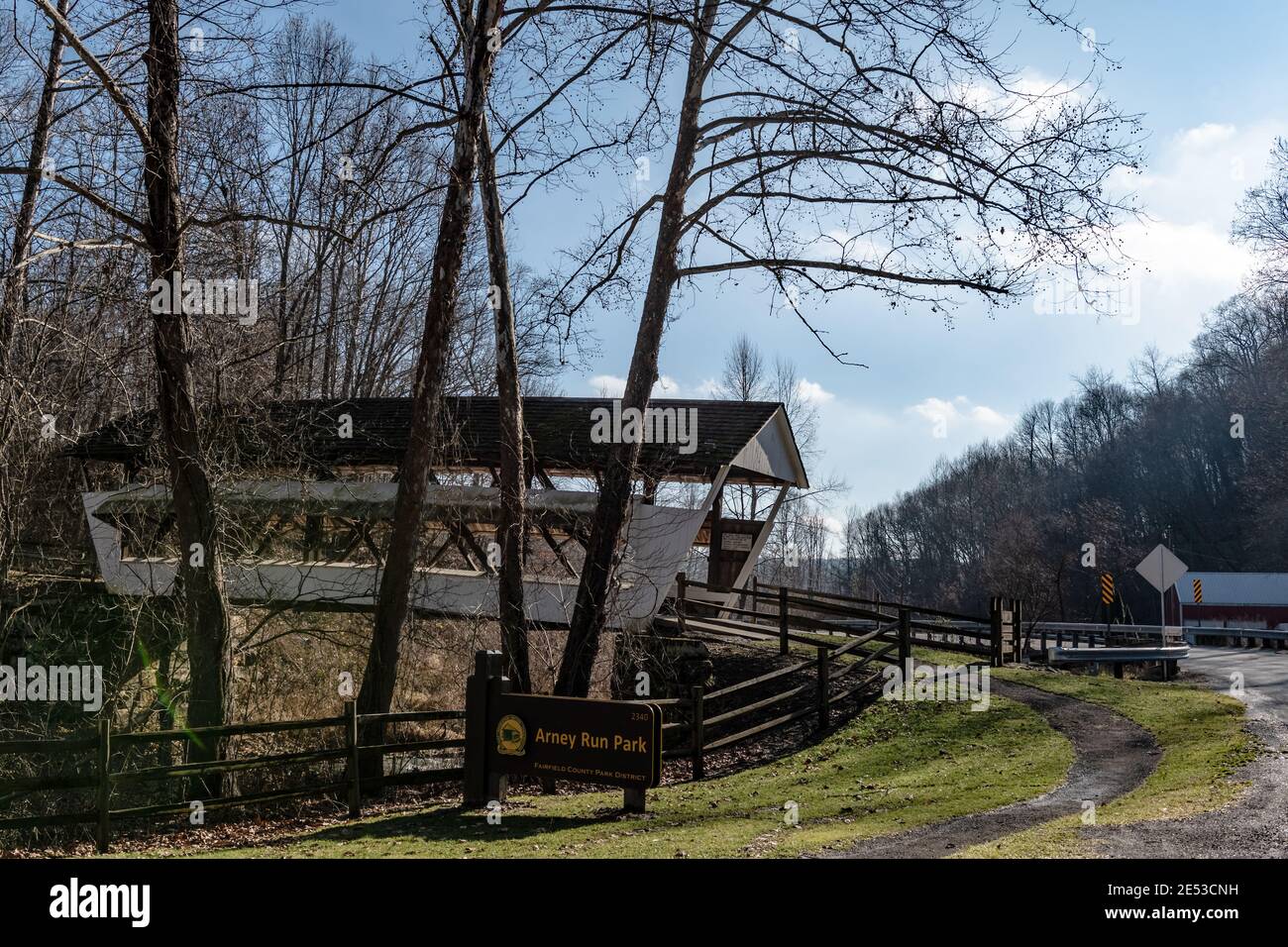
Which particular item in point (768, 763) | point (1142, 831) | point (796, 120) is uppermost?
point (796, 120)

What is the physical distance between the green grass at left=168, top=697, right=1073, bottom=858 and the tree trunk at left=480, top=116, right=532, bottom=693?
2.34 meters

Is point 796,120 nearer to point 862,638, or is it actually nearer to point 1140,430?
point 862,638

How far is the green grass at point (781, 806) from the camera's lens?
816 centimetres

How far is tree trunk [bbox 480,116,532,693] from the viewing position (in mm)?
13250

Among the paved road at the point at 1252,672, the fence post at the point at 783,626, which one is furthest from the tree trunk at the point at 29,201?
the paved road at the point at 1252,672

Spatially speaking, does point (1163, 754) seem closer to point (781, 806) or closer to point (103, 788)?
point (781, 806)

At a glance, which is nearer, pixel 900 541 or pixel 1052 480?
pixel 1052 480

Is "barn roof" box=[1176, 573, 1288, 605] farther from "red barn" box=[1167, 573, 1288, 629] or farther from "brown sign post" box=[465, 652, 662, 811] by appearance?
"brown sign post" box=[465, 652, 662, 811]

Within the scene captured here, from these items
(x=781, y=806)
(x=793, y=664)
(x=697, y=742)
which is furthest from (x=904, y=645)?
(x=781, y=806)

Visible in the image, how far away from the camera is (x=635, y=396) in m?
13.2

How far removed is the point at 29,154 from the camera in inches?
535

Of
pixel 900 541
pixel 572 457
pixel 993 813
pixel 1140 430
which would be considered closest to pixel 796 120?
pixel 572 457

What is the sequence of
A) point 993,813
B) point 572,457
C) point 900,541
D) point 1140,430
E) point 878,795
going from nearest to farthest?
point 993,813
point 878,795
point 572,457
point 1140,430
point 900,541

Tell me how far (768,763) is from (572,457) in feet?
20.1
